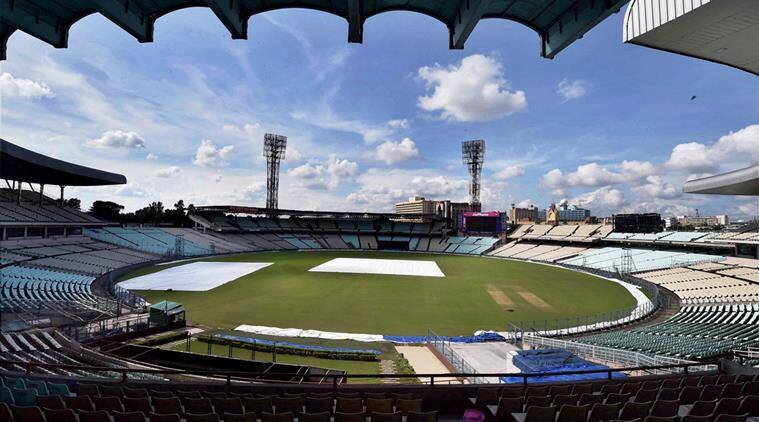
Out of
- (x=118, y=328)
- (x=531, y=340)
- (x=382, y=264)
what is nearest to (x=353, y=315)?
(x=531, y=340)

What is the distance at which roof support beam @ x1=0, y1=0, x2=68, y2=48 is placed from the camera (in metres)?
4.91

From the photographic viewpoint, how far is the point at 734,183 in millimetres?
15812

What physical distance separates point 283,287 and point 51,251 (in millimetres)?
25084

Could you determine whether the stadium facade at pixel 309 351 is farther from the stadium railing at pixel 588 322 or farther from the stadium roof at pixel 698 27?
the stadium roof at pixel 698 27

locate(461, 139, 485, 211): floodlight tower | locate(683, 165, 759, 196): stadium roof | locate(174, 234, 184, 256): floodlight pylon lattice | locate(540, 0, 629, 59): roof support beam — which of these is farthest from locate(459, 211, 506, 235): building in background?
locate(540, 0, 629, 59): roof support beam

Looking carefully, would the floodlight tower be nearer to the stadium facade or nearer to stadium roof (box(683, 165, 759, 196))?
the stadium facade


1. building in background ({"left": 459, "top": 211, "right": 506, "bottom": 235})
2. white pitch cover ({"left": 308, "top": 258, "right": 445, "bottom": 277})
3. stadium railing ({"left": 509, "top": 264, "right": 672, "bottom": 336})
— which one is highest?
building in background ({"left": 459, "top": 211, "right": 506, "bottom": 235})

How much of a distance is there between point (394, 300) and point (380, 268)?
19445mm

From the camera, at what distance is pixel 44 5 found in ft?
16.7

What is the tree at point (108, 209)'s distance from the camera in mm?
81312

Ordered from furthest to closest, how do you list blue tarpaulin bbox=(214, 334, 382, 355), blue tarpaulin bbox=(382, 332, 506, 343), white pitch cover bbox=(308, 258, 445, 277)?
white pitch cover bbox=(308, 258, 445, 277)
blue tarpaulin bbox=(382, 332, 506, 343)
blue tarpaulin bbox=(214, 334, 382, 355)

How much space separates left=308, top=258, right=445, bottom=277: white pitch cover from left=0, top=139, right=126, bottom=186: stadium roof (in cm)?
2766

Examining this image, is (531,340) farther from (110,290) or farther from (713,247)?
(713,247)

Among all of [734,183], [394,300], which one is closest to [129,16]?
[734,183]
